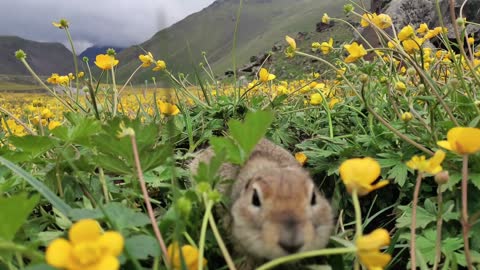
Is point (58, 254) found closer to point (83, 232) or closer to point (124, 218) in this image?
point (83, 232)

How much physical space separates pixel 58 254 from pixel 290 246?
574 mm

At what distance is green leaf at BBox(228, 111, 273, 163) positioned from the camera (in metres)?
1.40

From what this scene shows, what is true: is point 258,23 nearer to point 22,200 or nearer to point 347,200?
point 347,200

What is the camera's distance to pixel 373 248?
1.04m

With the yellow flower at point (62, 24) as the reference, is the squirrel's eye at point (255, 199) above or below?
below

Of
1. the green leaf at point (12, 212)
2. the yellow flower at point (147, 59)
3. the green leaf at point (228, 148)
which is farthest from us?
the yellow flower at point (147, 59)

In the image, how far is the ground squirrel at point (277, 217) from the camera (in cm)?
120

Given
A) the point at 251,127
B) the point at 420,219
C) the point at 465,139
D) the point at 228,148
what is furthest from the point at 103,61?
the point at 465,139

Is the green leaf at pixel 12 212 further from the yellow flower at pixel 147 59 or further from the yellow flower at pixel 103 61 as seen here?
the yellow flower at pixel 147 59

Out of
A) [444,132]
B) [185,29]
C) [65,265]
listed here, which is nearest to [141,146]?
[185,29]

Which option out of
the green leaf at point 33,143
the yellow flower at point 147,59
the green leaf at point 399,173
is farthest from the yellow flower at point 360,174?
the yellow flower at point 147,59

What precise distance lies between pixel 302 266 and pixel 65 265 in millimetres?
783

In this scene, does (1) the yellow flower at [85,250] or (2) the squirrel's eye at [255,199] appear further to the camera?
(2) the squirrel's eye at [255,199]

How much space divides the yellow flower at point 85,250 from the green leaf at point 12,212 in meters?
0.17
